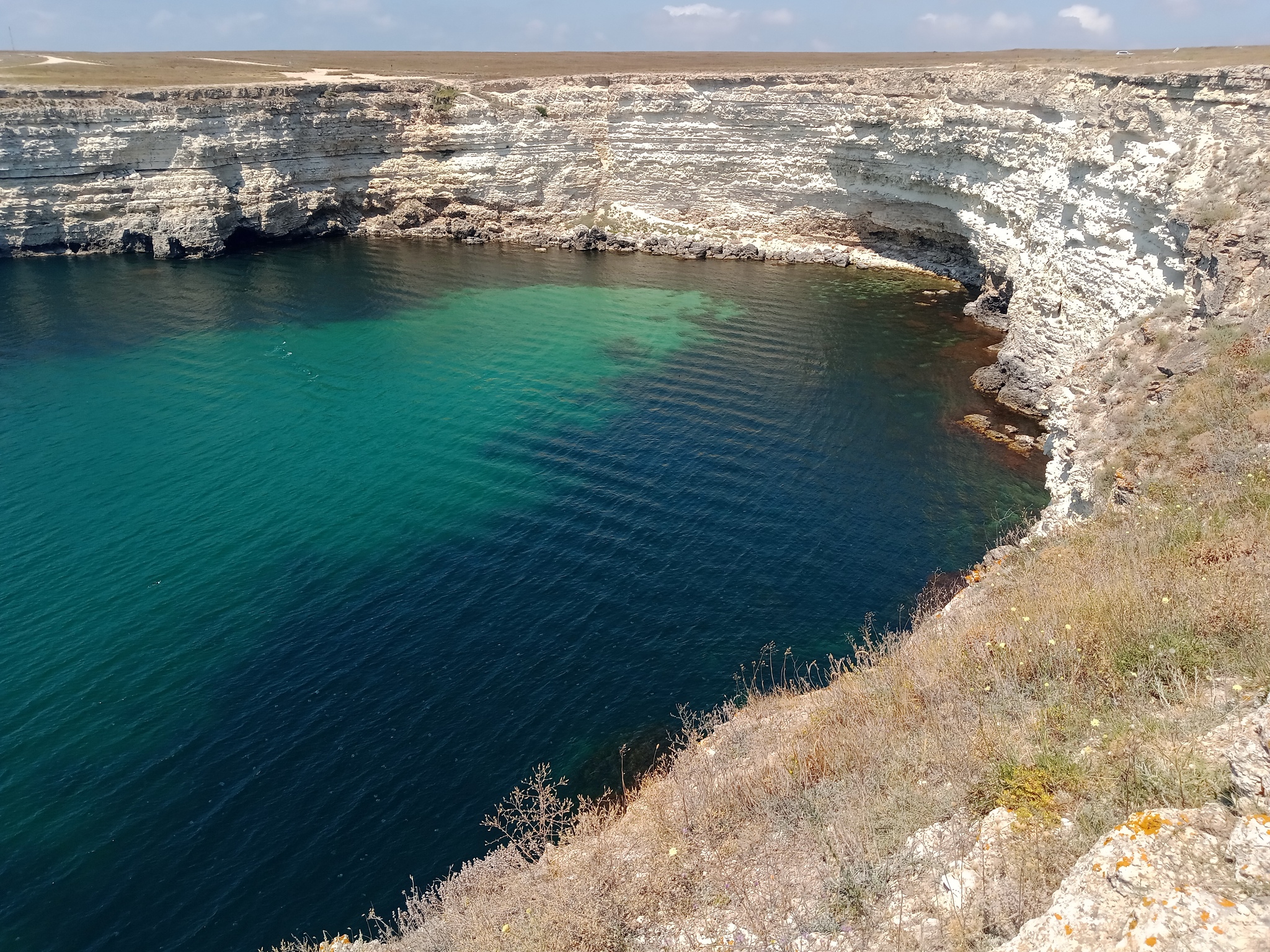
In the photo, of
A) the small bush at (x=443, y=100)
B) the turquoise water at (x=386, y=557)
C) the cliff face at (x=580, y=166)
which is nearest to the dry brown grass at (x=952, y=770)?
the turquoise water at (x=386, y=557)

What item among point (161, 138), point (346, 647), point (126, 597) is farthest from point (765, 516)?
point (161, 138)

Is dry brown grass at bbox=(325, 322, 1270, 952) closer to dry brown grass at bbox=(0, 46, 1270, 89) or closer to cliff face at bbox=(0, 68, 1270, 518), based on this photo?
cliff face at bbox=(0, 68, 1270, 518)

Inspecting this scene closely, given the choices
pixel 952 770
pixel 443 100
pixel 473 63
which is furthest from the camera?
pixel 473 63

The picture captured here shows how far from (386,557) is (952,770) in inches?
734

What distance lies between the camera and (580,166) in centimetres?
6412

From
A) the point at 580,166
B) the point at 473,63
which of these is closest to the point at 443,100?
the point at 580,166

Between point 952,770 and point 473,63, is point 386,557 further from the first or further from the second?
point 473,63

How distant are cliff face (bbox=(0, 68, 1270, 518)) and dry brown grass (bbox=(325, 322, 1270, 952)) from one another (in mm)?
27733

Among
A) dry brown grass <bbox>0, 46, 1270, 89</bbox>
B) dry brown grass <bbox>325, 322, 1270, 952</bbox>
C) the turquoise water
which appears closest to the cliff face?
dry brown grass <bbox>0, 46, 1270, 89</bbox>

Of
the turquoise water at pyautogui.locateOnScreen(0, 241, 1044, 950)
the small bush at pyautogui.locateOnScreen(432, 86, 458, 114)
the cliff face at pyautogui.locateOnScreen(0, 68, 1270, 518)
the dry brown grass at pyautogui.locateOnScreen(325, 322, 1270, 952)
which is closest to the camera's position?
the dry brown grass at pyautogui.locateOnScreen(325, 322, 1270, 952)

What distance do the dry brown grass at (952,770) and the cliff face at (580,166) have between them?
2773cm

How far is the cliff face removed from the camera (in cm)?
4619

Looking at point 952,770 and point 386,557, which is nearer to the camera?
point 952,770

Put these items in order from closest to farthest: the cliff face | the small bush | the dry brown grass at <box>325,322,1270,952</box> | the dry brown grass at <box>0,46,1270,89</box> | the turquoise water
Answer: the dry brown grass at <box>325,322,1270,952</box> < the turquoise water < the cliff face < the dry brown grass at <box>0,46,1270,89</box> < the small bush
